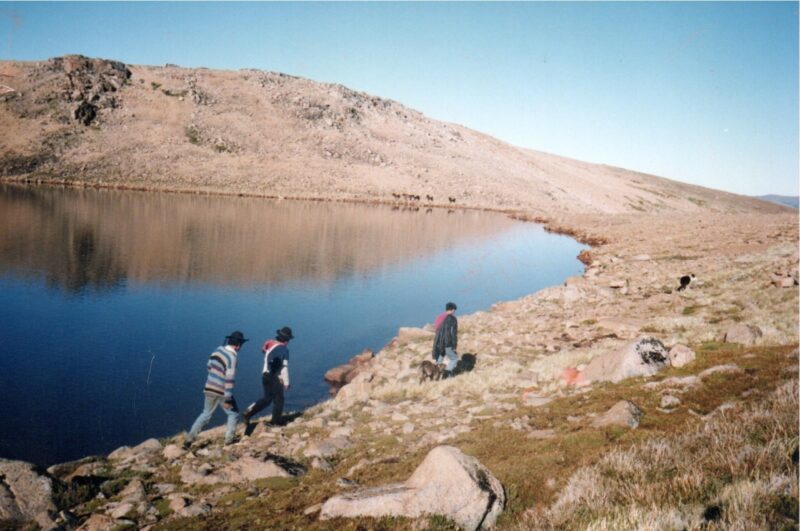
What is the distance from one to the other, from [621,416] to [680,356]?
4.16 m

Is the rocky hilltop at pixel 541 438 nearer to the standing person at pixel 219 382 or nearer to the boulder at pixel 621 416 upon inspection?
the boulder at pixel 621 416

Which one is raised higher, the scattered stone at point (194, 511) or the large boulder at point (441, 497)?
the large boulder at point (441, 497)

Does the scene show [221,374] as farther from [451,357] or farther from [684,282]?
[684,282]

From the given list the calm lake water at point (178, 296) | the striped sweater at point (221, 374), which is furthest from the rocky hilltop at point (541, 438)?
the calm lake water at point (178, 296)

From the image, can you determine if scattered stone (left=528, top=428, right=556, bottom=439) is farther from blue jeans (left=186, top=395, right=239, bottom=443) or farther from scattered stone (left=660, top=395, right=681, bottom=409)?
blue jeans (left=186, top=395, right=239, bottom=443)

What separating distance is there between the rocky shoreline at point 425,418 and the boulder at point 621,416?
0.03 meters

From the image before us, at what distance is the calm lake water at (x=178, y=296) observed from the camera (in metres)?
13.2

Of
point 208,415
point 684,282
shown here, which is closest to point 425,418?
point 208,415

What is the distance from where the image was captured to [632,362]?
10.5m

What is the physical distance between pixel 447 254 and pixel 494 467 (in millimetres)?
35306

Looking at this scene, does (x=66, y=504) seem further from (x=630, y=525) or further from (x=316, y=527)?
(x=630, y=525)

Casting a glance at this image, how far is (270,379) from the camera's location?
11781 mm

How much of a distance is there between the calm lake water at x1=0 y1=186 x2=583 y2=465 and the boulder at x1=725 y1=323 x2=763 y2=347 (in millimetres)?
12312

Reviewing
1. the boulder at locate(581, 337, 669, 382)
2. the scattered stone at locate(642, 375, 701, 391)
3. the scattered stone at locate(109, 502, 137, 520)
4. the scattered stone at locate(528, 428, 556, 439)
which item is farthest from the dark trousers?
the scattered stone at locate(642, 375, 701, 391)
